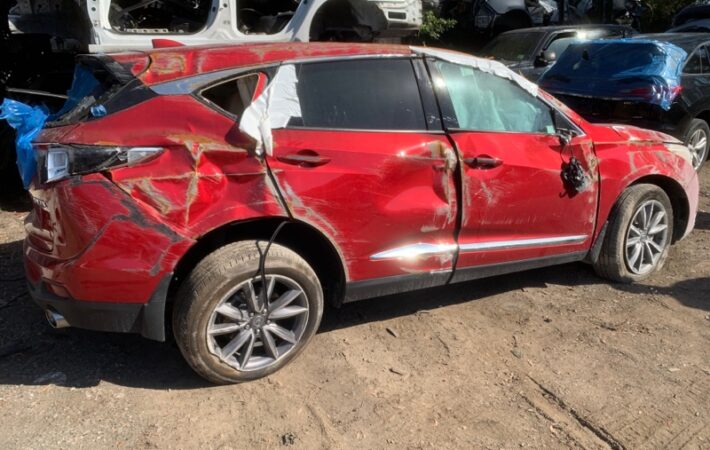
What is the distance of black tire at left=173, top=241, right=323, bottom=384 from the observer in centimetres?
307

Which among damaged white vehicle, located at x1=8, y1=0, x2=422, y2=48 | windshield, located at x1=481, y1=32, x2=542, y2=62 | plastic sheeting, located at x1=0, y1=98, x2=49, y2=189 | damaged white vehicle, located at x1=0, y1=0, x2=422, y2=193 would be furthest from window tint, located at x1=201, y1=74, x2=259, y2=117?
windshield, located at x1=481, y1=32, x2=542, y2=62

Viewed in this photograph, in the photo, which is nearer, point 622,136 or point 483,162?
point 483,162

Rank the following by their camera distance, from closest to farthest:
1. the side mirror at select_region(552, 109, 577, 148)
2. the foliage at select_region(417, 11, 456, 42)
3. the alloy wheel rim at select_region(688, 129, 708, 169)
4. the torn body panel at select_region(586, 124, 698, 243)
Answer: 1. the side mirror at select_region(552, 109, 577, 148)
2. the torn body panel at select_region(586, 124, 698, 243)
3. the alloy wheel rim at select_region(688, 129, 708, 169)
4. the foliage at select_region(417, 11, 456, 42)

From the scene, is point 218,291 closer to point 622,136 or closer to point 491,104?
point 491,104

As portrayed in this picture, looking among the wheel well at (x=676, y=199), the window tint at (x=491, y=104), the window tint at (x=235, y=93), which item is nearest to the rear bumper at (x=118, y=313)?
the window tint at (x=235, y=93)

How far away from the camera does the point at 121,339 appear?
379cm

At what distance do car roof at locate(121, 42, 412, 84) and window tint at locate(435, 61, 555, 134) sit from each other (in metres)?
0.42

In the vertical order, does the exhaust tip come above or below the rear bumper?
below

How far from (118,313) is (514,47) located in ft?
31.4

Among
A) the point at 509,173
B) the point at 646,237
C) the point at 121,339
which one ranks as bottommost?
the point at 121,339

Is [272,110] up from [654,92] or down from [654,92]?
up

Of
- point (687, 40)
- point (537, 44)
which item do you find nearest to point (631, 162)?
point (687, 40)

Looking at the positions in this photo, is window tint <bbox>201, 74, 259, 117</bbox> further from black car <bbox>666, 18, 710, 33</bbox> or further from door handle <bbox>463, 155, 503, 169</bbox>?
→ black car <bbox>666, 18, 710, 33</bbox>

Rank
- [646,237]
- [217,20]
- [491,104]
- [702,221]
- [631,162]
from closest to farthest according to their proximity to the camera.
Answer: [491,104]
[631,162]
[646,237]
[217,20]
[702,221]
